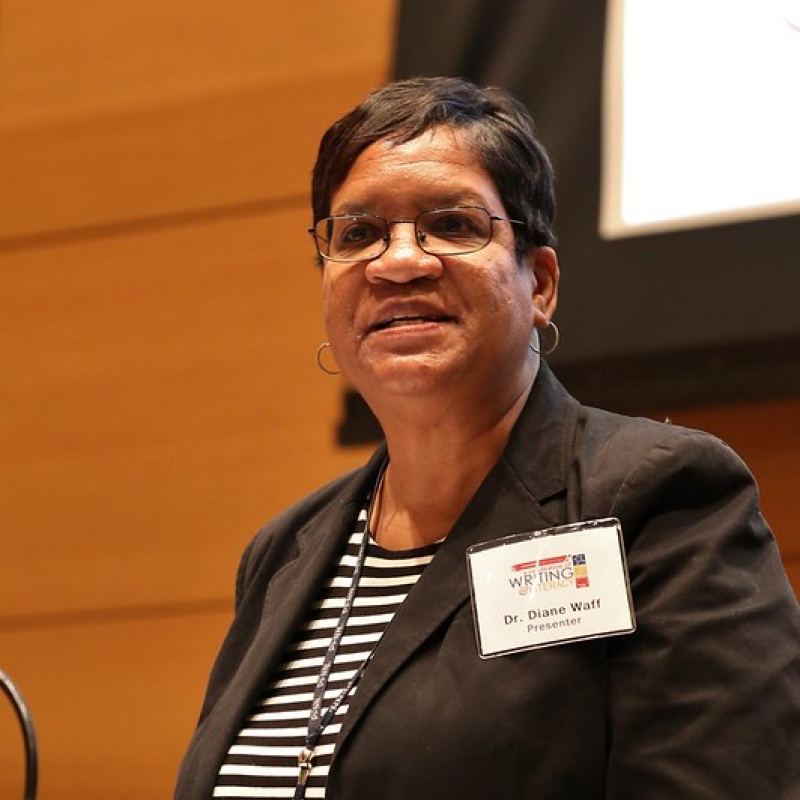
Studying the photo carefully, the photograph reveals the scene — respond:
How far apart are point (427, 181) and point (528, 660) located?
55 centimetres

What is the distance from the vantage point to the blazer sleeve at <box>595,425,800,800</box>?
3.71 feet

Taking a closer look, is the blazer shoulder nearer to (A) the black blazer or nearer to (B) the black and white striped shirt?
(A) the black blazer

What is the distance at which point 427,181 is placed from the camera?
57.7 inches

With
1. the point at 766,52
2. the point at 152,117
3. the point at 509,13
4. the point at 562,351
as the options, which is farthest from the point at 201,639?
the point at 766,52

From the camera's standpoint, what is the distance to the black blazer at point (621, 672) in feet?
3.76

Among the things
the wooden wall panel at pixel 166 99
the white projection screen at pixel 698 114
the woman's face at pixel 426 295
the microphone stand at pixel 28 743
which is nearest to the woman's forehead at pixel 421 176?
the woman's face at pixel 426 295

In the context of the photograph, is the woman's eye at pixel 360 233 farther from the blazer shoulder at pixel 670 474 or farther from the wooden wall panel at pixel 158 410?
the wooden wall panel at pixel 158 410

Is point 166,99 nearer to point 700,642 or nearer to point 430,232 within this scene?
point 430,232

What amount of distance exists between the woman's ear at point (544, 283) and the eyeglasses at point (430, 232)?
0.07 metres

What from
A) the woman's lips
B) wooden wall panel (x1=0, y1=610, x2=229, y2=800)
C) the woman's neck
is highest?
the woman's lips

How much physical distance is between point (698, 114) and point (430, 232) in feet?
2.96

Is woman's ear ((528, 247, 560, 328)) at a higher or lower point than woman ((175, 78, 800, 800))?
higher

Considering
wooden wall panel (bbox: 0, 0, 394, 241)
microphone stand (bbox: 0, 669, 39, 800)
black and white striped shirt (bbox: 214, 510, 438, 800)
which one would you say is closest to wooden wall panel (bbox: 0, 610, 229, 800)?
microphone stand (bbox: 0, 669, 39, 800)

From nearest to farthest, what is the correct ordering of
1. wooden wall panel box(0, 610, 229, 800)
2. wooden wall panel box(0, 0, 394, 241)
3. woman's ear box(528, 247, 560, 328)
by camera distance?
woman's ear box(528, 247, 560, 328), wooden wall panel box(0, 610, 229, 800), wooden wall panel box(0, 0, 394, 241)
